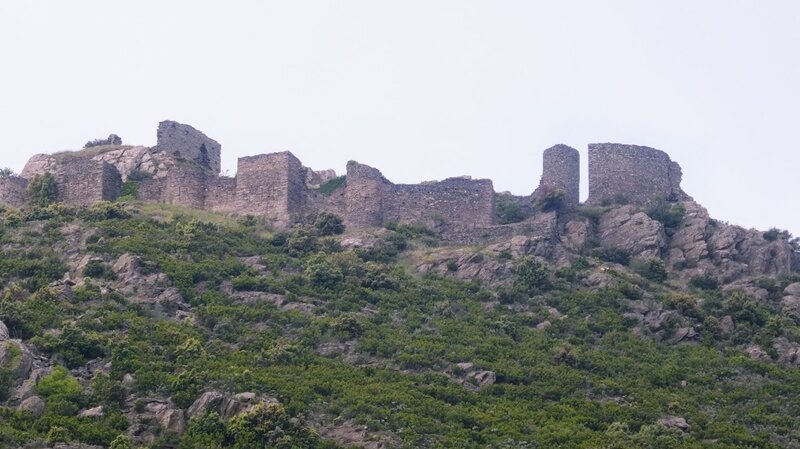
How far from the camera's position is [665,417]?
1644 inches

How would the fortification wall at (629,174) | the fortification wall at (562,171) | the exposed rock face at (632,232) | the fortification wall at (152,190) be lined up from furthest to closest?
the fortification wall at (629,174)
the fortification wall at (562,171)
the fortification wall at (152,190)
the exposed rock face at (632,232)

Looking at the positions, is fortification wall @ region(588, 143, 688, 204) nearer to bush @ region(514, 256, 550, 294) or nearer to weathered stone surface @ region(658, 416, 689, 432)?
bush @ region(514, 256, 550, 294)

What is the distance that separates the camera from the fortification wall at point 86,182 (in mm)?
59750

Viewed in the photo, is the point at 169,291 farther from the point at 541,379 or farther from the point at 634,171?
the point at 634,171

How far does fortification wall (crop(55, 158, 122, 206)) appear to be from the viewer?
196 ft

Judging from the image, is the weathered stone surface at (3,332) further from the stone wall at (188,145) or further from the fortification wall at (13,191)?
the stone wall at (188,145)

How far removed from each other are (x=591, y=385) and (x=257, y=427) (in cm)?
1097

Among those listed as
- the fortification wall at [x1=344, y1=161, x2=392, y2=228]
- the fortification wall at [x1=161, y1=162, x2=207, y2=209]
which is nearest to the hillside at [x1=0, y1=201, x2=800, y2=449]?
the fortification wall at [x1=161, y1=162, x2=207, y2=209]

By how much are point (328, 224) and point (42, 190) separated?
11351 millimetres

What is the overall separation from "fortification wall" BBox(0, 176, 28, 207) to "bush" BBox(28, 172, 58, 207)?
0.44 m

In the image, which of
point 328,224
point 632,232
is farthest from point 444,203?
point 632,232

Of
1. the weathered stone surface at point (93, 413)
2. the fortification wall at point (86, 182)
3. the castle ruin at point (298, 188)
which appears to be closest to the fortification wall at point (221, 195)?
the castle ruin at point (298, 188)

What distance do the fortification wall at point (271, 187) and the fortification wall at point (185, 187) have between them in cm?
144

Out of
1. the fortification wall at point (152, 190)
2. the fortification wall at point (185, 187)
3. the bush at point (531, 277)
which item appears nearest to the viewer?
the bush at point (531, 277)
